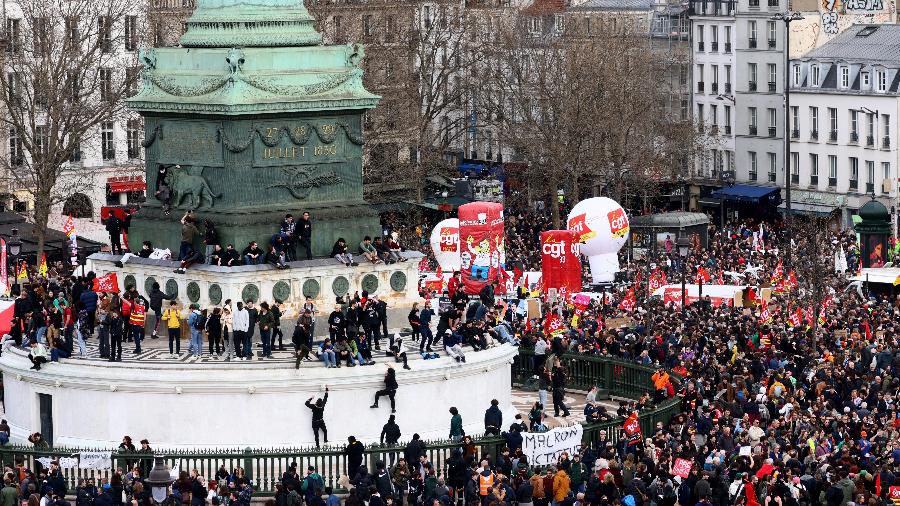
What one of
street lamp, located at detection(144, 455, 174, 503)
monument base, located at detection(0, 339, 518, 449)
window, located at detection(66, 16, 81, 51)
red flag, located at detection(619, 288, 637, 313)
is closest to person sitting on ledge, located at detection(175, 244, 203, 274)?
monument base, located at detection(0, 339, 518, 449)

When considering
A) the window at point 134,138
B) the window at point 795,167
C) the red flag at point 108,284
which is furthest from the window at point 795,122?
the red flag at point 108,284

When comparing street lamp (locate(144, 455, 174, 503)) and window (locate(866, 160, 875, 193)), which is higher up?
window (locate(866, 160, 875, 193))

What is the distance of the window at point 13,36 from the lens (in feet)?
359

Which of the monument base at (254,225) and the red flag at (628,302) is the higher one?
the monument base at (254,225)

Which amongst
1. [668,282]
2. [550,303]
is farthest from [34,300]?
[668,282]

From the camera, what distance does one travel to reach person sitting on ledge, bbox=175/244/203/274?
6731 centimetres

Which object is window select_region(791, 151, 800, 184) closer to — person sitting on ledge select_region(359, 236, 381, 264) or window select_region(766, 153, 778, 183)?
window select_region(766, 153, 778, 183)

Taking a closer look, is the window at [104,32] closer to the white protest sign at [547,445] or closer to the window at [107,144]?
the window at [107,144]

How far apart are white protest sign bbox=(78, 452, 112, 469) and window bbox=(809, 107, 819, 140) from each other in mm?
64720

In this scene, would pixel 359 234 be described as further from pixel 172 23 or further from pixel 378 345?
pixel 172 23

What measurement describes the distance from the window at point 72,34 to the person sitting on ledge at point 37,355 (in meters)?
38.2

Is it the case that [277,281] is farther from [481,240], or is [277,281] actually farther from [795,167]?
[795,167]

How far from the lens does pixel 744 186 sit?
126312mm

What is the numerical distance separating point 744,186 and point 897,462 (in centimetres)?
6815
